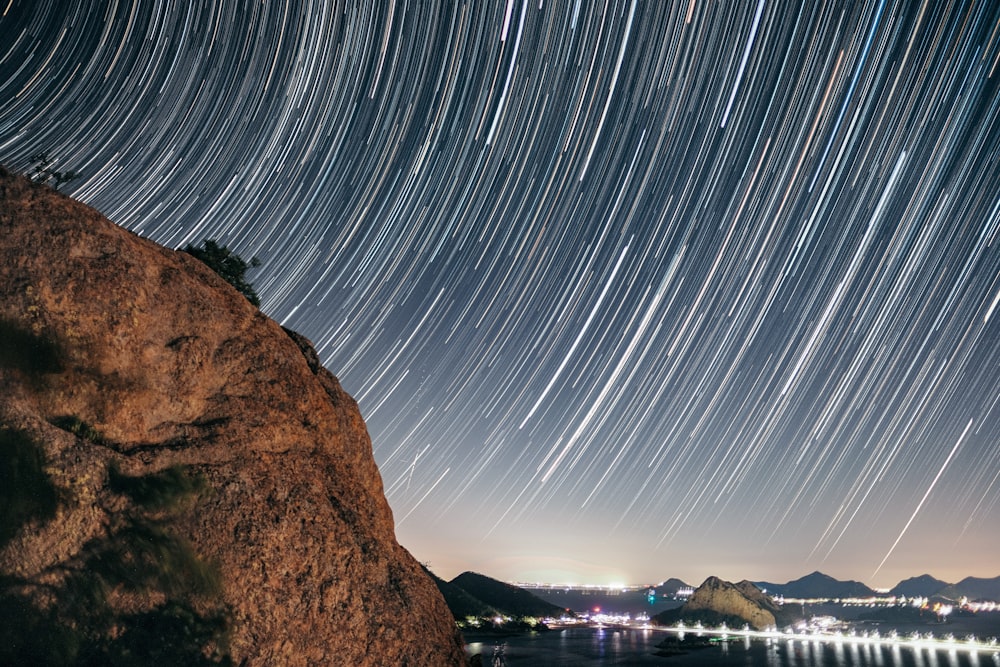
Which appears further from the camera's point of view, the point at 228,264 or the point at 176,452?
the point at 228,264

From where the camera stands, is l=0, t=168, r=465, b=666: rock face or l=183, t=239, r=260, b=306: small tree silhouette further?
l=183, t=239, r=260, b=306: small tree silhouette

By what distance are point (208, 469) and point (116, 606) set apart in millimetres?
3067

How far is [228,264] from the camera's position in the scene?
92.9 ft

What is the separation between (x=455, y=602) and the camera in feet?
634

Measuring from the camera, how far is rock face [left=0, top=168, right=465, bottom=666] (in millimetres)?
11758

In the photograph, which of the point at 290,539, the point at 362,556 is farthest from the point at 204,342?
the point at 362,556

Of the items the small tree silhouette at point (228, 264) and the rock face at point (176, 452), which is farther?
the small tree silhouette at point (228, 264)

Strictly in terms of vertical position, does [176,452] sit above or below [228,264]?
below

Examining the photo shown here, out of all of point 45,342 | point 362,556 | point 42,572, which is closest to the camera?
point 42,572

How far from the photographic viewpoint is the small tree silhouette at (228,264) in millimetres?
27594

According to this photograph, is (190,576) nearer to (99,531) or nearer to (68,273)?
(99,531)

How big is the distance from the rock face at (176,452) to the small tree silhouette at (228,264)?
11667 millimetres

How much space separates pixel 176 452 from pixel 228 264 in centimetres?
1689

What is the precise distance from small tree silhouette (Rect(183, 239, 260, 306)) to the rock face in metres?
11.7
